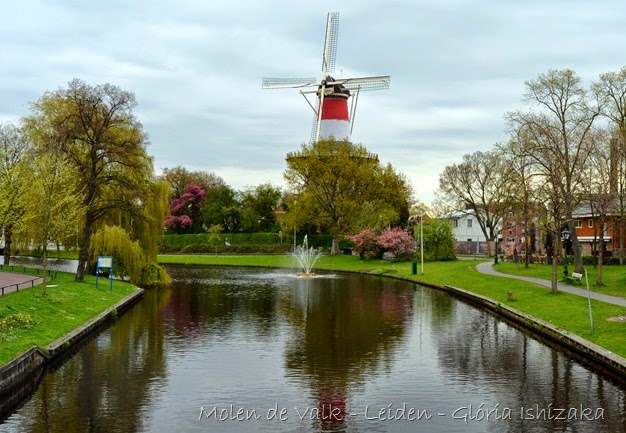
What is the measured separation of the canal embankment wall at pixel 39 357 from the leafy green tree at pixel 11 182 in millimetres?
15663

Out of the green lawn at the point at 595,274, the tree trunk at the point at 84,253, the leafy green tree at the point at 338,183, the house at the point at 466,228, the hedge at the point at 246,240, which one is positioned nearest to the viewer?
the green lawn at the point at 595,274

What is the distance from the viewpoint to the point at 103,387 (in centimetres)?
2059

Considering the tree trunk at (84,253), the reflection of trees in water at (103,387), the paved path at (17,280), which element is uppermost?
the tree trunk at (84,253)

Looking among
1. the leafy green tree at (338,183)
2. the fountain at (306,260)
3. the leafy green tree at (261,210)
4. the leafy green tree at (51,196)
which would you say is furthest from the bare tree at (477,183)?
the leafy green tree at (51,196)

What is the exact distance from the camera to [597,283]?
142ft

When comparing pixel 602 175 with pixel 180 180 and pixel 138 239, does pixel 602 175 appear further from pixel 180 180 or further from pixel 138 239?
pixel 180 180

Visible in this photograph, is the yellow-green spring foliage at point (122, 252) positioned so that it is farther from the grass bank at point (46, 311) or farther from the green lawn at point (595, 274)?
the green lawn at point (595, 274)

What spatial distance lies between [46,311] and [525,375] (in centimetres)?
2070

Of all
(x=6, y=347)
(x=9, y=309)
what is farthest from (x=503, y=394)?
(x=9, y=309)

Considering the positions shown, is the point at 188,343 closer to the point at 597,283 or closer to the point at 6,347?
the point at 6,347

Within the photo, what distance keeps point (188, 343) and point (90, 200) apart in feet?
67.3

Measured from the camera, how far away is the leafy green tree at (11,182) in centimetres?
4538

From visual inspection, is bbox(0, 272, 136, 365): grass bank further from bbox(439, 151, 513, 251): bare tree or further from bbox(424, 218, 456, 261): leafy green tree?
bbox(439, 151, 513, 251): bare tree

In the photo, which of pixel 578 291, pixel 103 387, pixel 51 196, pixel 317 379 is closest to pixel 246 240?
pixel 578 291
